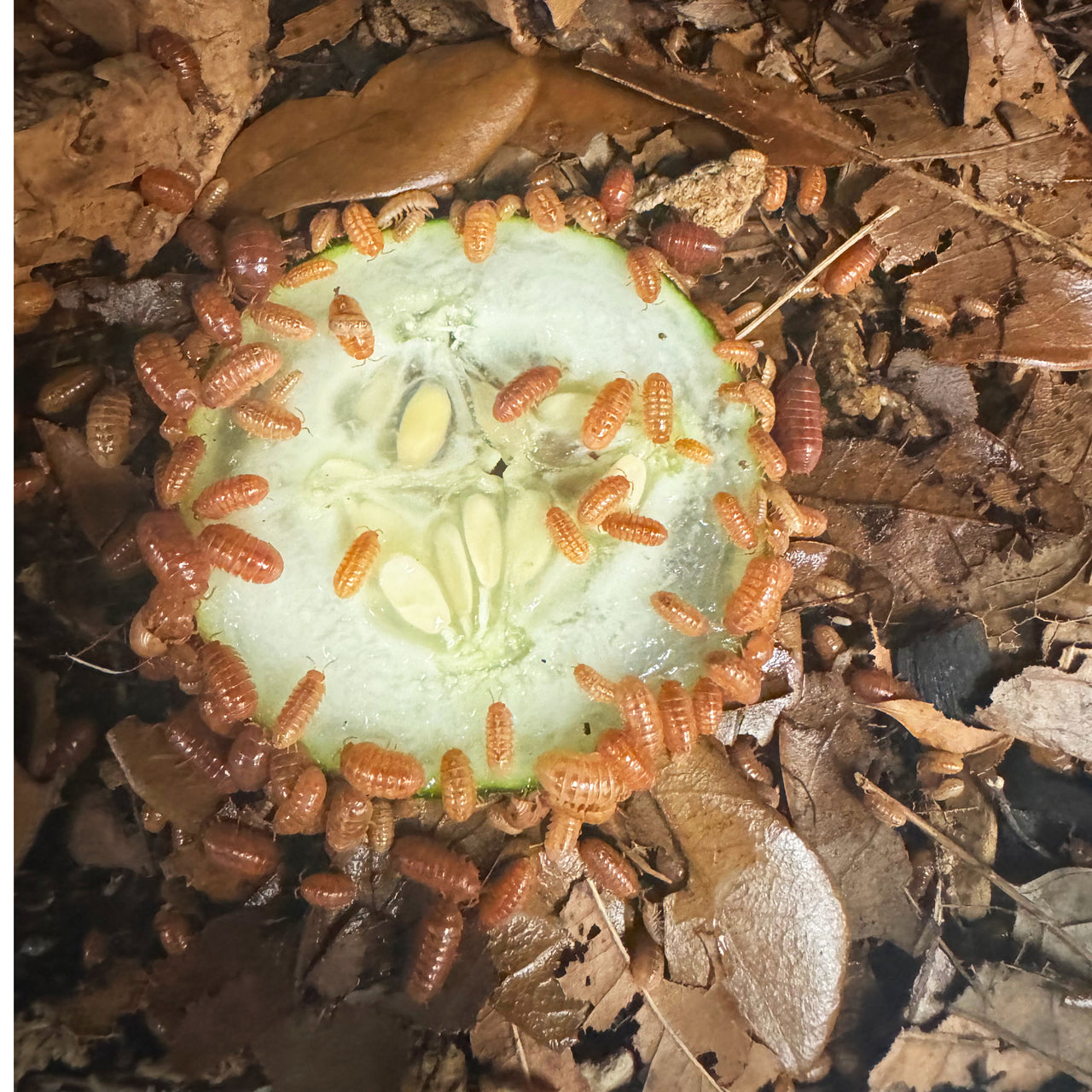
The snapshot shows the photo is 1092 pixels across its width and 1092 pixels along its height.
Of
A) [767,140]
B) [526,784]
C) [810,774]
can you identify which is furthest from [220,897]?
[767,140]

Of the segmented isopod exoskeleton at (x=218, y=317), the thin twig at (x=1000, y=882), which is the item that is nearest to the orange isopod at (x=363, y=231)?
the segmented isopod exoskeleton at (x=218, y=317)

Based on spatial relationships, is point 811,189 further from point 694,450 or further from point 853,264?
point 694,450

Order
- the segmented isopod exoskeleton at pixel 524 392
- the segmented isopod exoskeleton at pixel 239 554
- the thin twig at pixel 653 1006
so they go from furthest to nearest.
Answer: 1. the thin twig at pixel 653 1006
2. the segmented isopod exoskeleton at pixel 524 392
3. the segmented isopod exoskeleton at pixel 239 554

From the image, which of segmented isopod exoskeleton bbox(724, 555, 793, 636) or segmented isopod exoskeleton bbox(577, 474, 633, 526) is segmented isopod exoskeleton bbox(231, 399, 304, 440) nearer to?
segmented isopod exoskeleton bbox(577, 474, 633, 526)

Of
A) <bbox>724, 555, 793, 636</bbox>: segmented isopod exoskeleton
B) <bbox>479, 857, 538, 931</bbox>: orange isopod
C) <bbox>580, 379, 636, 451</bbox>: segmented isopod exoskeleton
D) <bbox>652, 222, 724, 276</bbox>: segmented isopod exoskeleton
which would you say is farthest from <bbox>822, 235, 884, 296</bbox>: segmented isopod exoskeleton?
<bbox>479, 857, 538, 931</bbox>: orange isopod

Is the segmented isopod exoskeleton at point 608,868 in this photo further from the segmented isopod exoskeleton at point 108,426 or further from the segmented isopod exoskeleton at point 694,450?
the segmented isopod exoskeleton at point 108,426
